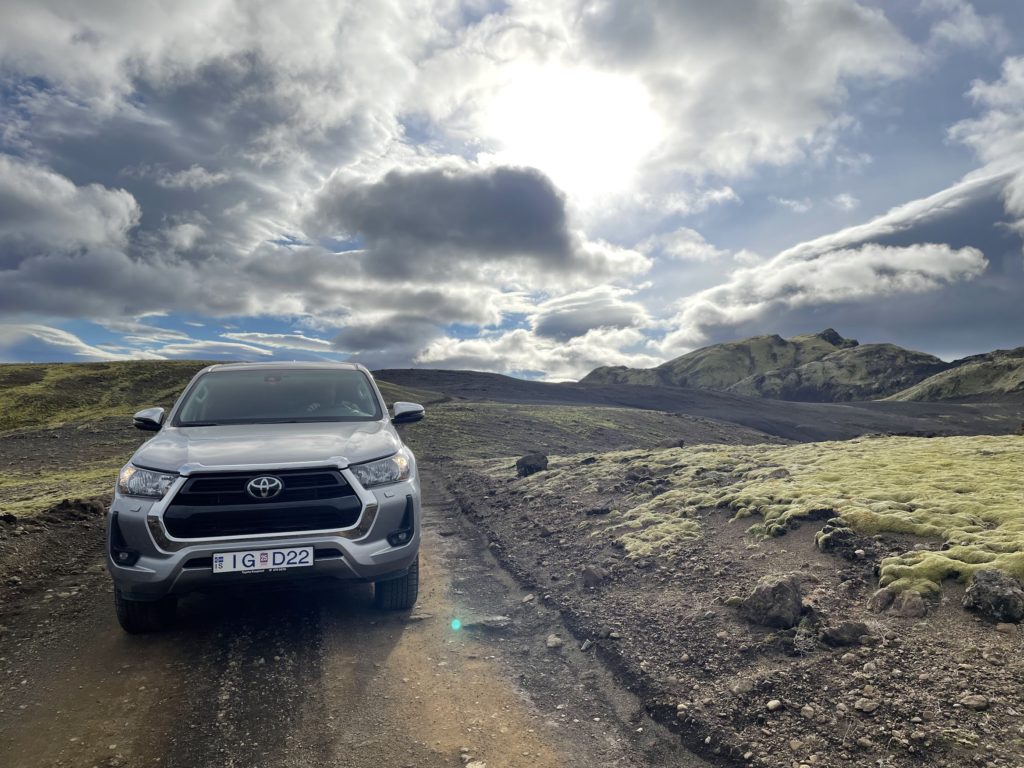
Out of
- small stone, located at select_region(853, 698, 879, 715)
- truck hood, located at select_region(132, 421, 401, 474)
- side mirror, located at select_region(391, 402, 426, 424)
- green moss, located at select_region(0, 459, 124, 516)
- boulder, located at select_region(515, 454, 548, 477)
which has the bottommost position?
green moss, located at select_region(0, 459, 124, 516)

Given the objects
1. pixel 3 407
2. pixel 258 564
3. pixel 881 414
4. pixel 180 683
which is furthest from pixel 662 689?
pixel 881 414

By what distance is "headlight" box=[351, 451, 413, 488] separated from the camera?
5387 mm

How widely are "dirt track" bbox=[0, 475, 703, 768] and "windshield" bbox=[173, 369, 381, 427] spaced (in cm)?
203

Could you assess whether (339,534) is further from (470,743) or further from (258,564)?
(470,743)

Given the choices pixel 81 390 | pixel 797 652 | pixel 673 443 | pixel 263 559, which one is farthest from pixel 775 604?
pixel 81 390

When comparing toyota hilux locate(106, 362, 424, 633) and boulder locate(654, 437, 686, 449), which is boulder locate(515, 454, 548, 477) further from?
toyota hilux locate(106, 362, 424, 633)

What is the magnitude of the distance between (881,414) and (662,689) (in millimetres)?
105923

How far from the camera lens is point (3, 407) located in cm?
5403

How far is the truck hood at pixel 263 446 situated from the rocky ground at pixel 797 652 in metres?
2.87

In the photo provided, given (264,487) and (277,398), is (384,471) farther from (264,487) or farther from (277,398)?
(277,398)

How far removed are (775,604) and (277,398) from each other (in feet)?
18.9

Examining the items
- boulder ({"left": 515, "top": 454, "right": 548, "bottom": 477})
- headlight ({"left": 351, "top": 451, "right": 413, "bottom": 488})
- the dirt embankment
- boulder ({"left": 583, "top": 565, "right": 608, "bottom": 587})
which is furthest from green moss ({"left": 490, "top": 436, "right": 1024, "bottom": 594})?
headlight ({"left": 351, "top": 451, "right": 413, "bottom": 488})

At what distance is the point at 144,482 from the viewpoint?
511 centimetres

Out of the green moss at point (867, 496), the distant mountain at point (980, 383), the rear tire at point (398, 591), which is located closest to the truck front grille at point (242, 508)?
the rear tire at point (398, 591)
